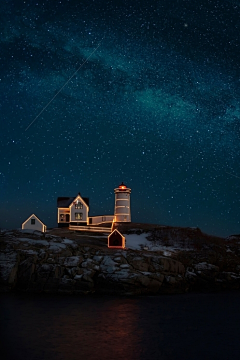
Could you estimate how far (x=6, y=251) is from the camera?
44.2 metres

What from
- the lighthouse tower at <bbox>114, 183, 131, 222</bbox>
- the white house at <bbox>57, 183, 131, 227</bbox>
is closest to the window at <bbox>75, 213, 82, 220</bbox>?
the white house at <bbox>57, 183, 131, 227</bbox>

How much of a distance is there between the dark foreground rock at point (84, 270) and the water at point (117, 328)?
3122 millimetres

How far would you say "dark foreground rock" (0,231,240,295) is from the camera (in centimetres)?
4175

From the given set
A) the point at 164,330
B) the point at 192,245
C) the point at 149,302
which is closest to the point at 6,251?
the point at 149,302

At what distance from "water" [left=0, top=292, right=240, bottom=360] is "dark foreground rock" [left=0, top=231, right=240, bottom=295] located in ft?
10.2

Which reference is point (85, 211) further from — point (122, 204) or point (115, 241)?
point (115, 241)

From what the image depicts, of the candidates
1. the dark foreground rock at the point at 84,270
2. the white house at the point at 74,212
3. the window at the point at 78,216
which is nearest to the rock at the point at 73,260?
the dark foreground rock at the point at 84,270

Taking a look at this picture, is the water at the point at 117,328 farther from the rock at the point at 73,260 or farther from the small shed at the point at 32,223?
the small shed at the point at 32,223

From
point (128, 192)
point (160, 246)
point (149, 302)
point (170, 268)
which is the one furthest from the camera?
point (128, 192)

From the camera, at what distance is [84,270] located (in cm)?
4297

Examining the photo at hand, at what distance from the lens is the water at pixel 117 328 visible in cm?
2119

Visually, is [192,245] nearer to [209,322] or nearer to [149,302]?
[149,302]

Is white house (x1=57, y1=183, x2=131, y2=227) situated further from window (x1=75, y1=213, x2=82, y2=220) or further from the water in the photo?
the water

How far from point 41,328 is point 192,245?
1579 inches
